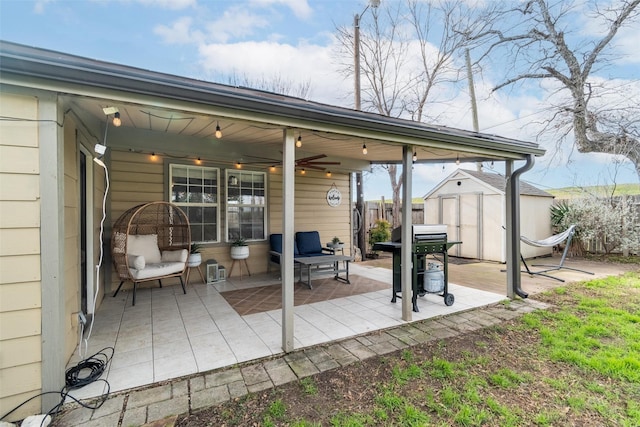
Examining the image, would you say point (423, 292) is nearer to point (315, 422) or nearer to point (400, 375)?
point (400, 375)

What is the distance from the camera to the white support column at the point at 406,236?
3.43m

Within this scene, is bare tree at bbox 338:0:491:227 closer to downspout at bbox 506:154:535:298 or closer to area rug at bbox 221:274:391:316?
area rug at bbox 221:274:391:316

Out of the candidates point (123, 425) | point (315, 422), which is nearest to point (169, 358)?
point (123, 425)

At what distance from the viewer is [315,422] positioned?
6.05 feet

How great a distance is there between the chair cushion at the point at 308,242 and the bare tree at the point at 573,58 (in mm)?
7438

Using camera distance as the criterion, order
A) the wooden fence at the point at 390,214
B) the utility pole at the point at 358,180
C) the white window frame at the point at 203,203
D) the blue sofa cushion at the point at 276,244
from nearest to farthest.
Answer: the white window frame at the point at 203,203
the blue sofa cushion at the point at 276,244
the wooden fence at the point at 390,214
the utility pole at the point at 358,180

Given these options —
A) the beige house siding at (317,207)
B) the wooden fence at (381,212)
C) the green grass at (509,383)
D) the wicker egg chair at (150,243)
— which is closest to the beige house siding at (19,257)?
the green grass at (509,383)

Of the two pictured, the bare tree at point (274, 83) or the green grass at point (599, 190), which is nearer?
the green grass at point (599, 190)

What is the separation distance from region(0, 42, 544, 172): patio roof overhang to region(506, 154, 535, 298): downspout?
0.26 metres

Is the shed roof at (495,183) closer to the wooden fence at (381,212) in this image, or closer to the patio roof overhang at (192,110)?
the wooden fence at (381,212)

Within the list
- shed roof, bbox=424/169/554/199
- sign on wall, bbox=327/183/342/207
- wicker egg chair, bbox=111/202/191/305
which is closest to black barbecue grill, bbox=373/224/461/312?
sign on wall, bbox=327/183/342/207

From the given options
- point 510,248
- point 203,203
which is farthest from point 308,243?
point 510,248

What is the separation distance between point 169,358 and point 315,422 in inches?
58.6

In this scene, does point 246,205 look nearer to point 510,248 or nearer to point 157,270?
point 157,270
